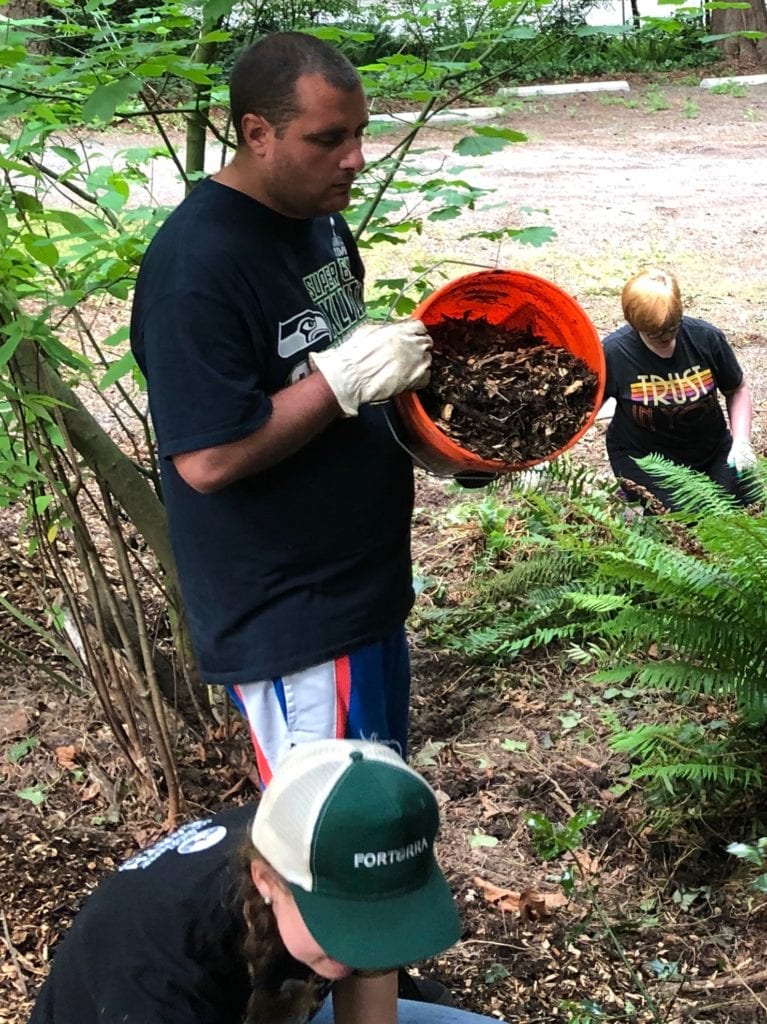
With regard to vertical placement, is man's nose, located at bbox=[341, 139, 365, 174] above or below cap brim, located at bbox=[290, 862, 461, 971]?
above

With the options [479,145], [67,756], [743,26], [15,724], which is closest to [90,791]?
[67,756]

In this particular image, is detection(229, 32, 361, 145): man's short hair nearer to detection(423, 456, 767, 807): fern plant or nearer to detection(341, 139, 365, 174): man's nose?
detection(341, 139, 365, 174): man's nose

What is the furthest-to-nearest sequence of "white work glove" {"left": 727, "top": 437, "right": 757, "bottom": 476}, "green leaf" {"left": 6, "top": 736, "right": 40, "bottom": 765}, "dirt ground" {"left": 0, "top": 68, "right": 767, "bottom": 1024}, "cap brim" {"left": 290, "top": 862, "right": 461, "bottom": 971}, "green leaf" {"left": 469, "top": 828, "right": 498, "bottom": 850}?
"white work glove" {"left": 727, "top": 437, "right": 757, "bottom": 476}
"green leaf" {"left": 6, "top": 736, "right": 40, "bottom": 765}
"green leaf" {"left": 469, "top": 828, "right": 498, "bottom": 850}
"dirt ground" {"left": 0, "top": 68, "right": 767, "bottom": 1024}
"cap brim" {"left": 290, "top": 862, "right": 461, "bottom": 971}

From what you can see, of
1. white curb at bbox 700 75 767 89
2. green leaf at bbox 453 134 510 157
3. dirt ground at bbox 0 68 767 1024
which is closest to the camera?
dirt ground at bbox 0 68 767 1024

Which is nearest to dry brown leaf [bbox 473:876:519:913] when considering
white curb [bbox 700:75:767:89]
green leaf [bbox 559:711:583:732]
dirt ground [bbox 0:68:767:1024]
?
dirt ground [bbox 0:68:767:1024]

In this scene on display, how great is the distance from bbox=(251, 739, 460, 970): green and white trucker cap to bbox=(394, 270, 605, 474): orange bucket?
677 mm

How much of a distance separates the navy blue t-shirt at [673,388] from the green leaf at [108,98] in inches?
83.6

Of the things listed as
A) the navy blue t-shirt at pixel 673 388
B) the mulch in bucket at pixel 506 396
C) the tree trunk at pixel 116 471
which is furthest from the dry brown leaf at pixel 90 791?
the navy blue t-shirt at pixel 673 388

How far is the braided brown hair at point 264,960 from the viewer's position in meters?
1.34

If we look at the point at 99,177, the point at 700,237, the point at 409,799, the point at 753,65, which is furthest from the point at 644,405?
the point at 753,65

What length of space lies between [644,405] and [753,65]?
13816 mm

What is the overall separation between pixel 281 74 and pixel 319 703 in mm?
1072

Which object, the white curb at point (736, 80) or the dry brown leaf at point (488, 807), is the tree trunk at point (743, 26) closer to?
the white curb at point (736, 80)

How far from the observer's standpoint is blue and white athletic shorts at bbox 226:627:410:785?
192 cm
